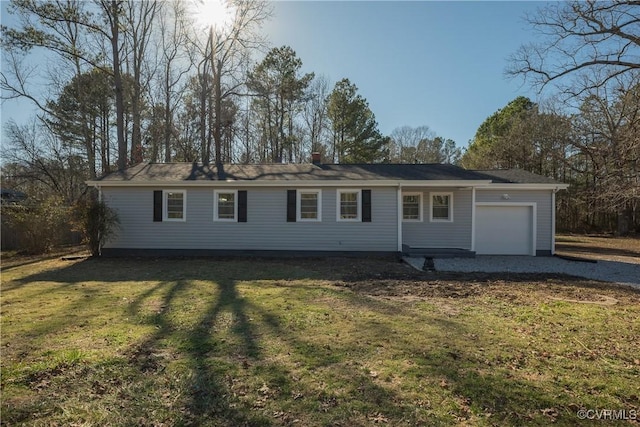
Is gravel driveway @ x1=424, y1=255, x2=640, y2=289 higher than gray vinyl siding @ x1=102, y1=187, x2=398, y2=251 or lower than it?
lower

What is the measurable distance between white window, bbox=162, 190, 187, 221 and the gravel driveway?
8.66 metres

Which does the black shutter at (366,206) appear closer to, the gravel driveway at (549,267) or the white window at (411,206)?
the white window at (411,206)

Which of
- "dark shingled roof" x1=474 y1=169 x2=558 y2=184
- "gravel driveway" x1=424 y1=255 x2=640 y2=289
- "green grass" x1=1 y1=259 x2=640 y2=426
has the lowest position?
"gravel driveway" x1=424 y1=255 x2=640 y2=289

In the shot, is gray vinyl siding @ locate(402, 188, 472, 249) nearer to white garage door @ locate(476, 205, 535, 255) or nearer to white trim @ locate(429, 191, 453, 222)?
white trim @ locate(429, 191, 453, 222)

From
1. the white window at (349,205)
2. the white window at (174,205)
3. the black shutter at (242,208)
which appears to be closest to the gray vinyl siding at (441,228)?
the white window at (349,205)

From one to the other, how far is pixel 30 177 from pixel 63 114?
14.1 feet

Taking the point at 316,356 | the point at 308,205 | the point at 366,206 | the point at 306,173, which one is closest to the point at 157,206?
the point at 308,205

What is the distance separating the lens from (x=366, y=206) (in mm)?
12359

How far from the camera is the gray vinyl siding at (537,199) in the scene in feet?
44.2

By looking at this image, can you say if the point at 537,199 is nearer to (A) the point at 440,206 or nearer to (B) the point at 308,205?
(A) the point at 440,206

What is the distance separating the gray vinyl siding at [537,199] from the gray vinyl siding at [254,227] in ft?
13.0

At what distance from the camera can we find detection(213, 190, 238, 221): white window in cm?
1267

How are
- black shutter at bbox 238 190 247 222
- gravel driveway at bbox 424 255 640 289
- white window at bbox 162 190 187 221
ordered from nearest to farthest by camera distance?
1. gravel driveway at bbox 424 255 640 289
2. black shutter at bbox 238 190 247 222
3. white window at bbox 162 190 187 221

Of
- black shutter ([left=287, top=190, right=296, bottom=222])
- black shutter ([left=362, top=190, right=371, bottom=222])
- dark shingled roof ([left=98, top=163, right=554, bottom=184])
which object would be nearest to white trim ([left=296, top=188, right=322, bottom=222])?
black shutter ([left=287, top=190, right=296, bottom=222])
